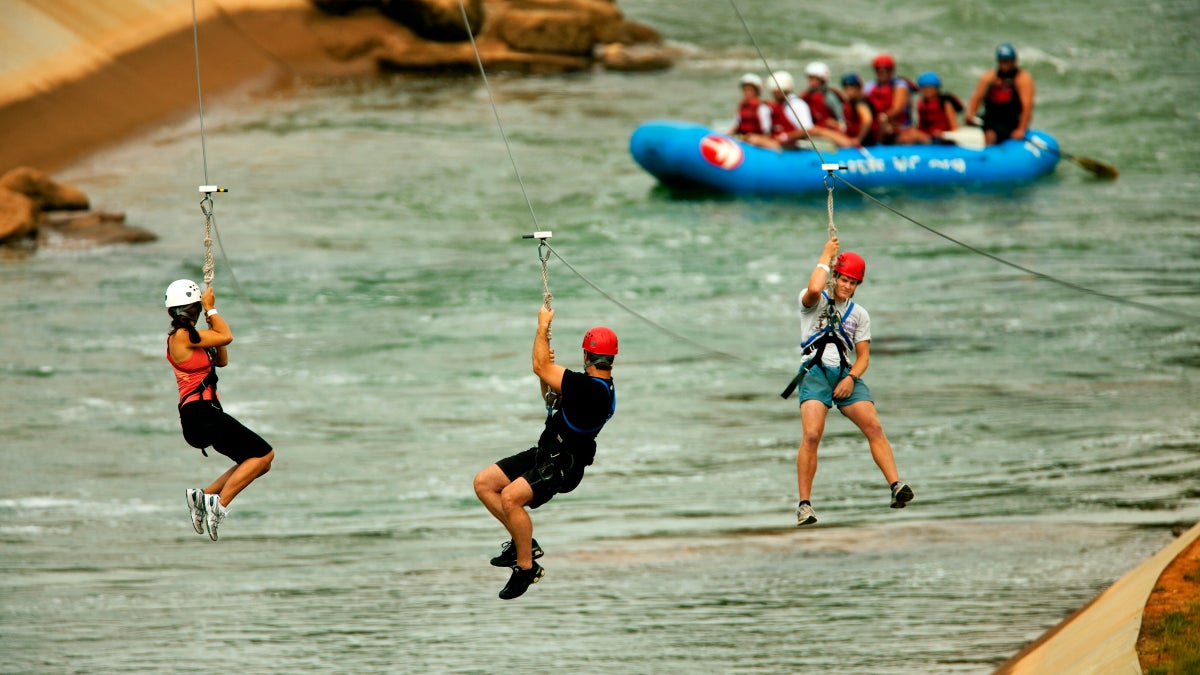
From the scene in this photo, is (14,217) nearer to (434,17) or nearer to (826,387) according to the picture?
(434,17)

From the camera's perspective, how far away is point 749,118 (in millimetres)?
28141

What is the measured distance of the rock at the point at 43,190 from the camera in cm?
2795

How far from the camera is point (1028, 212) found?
96.3 ft

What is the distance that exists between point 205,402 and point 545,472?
92.3 inches

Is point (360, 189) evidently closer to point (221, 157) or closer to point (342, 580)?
point (221, 157)

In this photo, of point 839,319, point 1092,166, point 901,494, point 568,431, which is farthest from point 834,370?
Result: point 1092,166

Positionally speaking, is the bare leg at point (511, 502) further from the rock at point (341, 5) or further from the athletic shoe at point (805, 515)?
the rock at point (341, 5)

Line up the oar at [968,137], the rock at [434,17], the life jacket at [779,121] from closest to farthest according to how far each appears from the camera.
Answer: the life jacket at [779,121] → the oar at [968,137] → the rock at [434,17]

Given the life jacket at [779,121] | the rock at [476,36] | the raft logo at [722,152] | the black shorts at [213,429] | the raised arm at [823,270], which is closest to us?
the raised arm at [823,270]

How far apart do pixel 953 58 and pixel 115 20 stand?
71.0 ft

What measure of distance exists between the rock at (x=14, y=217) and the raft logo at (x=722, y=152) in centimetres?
1232

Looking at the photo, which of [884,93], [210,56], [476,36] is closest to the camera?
[884,93]

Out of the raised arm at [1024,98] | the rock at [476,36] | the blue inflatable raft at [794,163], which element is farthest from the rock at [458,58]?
the raised arm at [1024,98]

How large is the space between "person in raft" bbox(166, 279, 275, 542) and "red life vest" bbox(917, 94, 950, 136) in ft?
65.8
